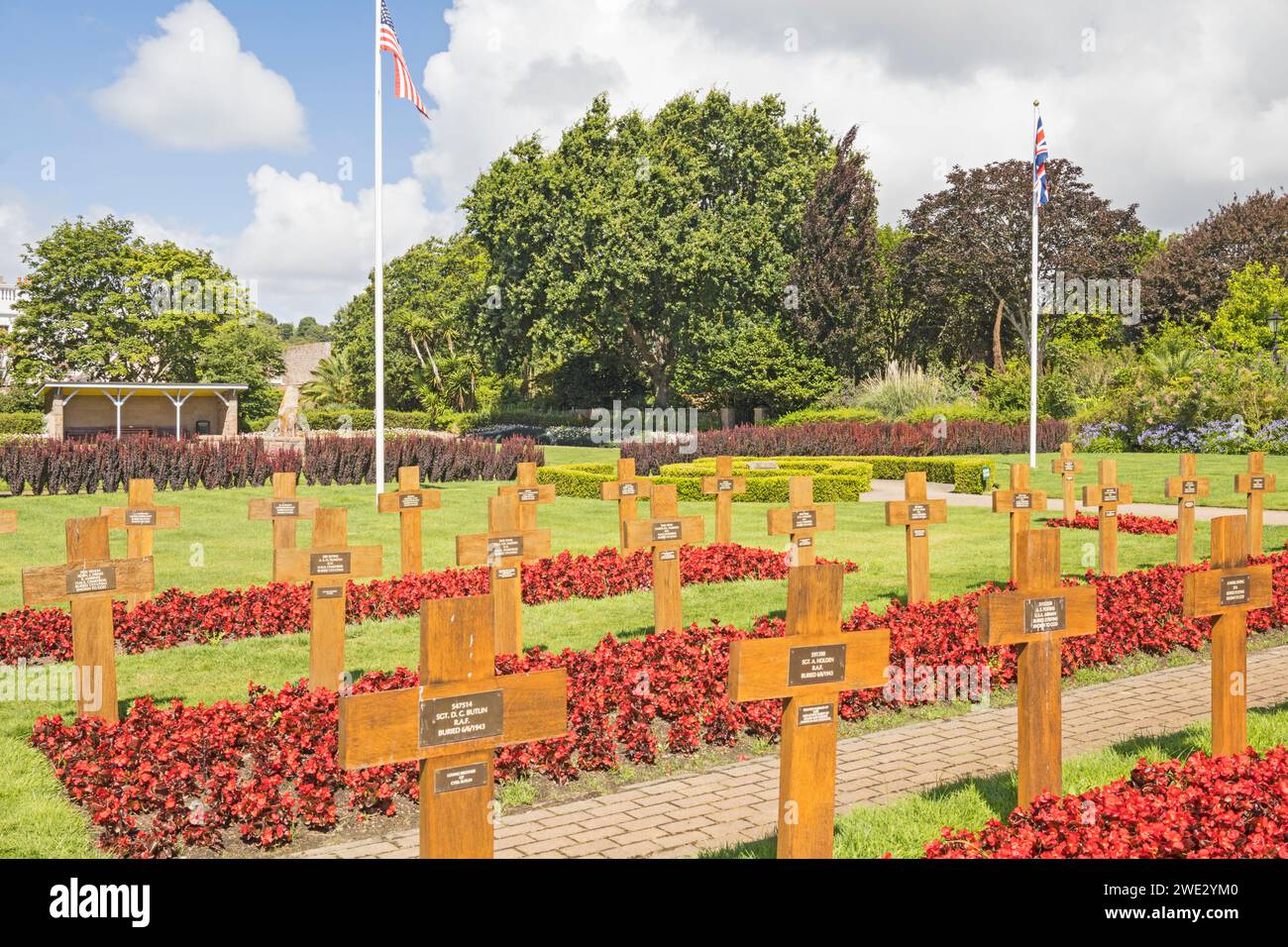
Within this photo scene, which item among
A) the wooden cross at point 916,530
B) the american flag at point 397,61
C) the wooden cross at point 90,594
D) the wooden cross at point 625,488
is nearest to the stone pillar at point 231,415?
the american flag at point 397,61

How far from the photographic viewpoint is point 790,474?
23.8m

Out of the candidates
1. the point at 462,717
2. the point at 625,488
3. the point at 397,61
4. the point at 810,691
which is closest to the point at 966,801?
the point at 810,691

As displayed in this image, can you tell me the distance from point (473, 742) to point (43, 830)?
9.37 ft

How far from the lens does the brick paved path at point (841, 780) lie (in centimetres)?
526

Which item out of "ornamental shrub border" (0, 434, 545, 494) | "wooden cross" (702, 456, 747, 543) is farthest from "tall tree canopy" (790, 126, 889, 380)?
"wooden cross" (702, 456, 747, 543)

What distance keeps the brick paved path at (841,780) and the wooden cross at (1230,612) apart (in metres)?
0.86

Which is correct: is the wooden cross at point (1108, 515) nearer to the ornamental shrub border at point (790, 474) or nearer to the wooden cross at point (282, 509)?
the wooden cross at point (282, 509)

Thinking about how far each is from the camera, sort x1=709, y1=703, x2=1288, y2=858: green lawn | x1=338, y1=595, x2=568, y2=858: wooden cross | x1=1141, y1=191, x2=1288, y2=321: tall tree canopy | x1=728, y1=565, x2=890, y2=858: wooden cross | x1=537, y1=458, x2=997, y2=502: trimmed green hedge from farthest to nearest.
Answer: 1. x1=1141, y1=191, x2=1288, y2=321: tall tree canopy
2. x1=537, y1=458, x2=997, y2=502: trimmed green hedge
3. x1=709, y1=703, x2=1288, y2=858: green lawn
4. x1=728, y1=565, x2=890, y2=858: wooden cross
5. x1=338, y1=595, x2=568, y2=858: wooden cross

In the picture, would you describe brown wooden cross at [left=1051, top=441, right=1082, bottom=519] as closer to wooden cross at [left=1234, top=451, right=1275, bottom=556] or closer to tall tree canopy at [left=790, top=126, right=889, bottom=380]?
wooden cross at [left=1234, top=451, right=1275, bottom=556]

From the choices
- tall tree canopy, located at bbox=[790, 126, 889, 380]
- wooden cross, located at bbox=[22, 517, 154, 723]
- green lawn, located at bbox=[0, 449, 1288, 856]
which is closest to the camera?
green lawn, located at bbox=[0, 449, 1288, 856]

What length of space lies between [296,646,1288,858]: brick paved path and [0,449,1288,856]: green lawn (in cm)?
210

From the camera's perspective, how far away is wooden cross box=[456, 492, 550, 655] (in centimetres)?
805

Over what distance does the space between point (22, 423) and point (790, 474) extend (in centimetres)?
3640
